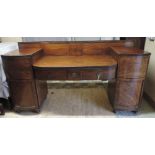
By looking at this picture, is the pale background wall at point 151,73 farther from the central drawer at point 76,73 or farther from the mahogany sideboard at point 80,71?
the central drawer at point 76,73

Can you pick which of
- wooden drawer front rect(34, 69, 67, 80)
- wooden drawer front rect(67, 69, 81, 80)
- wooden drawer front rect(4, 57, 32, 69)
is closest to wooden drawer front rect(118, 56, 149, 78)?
wooden drawer front rect(67, 69, 81, 80)

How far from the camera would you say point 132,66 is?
142 cm

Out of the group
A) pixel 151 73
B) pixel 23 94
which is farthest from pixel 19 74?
pixel 151 73

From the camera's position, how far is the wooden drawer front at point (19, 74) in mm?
1464

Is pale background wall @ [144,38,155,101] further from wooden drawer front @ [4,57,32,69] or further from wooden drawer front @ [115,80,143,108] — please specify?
wooden drawer front @ [4,57,32,69]

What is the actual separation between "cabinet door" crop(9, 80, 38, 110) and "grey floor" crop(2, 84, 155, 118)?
133 millimetres

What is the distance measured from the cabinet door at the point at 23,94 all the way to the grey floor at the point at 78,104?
133mm

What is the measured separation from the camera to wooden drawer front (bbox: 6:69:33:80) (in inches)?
57.6
